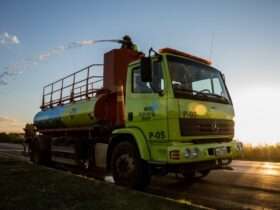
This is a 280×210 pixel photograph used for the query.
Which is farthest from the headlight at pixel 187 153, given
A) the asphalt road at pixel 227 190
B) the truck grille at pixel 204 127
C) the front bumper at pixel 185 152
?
the asphalt road at pixel 227 190

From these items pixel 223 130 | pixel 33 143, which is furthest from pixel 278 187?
pixel 33 143

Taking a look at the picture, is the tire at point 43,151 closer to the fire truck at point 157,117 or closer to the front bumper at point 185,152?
the fire truck at point 157,117

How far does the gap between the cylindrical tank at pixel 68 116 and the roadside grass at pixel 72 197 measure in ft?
7.68

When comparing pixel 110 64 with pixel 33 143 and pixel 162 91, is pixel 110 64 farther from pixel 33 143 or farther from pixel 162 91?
pixel 33 143

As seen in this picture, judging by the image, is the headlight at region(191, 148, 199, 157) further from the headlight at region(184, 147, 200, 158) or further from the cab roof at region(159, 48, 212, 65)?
the cab roof at region(159, 48, 212, 65)

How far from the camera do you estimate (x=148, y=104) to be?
6.82m

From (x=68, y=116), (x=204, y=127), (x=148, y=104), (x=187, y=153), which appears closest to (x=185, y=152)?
(x=187, y=153)

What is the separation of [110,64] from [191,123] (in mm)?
3462

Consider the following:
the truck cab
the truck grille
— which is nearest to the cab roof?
the truck cab

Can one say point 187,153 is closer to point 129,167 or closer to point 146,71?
point 129,167

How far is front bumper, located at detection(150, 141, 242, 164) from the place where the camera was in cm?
591

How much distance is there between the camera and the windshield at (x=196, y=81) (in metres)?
6.58

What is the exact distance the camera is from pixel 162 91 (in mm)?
6461

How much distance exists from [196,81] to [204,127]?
1.21 metres
